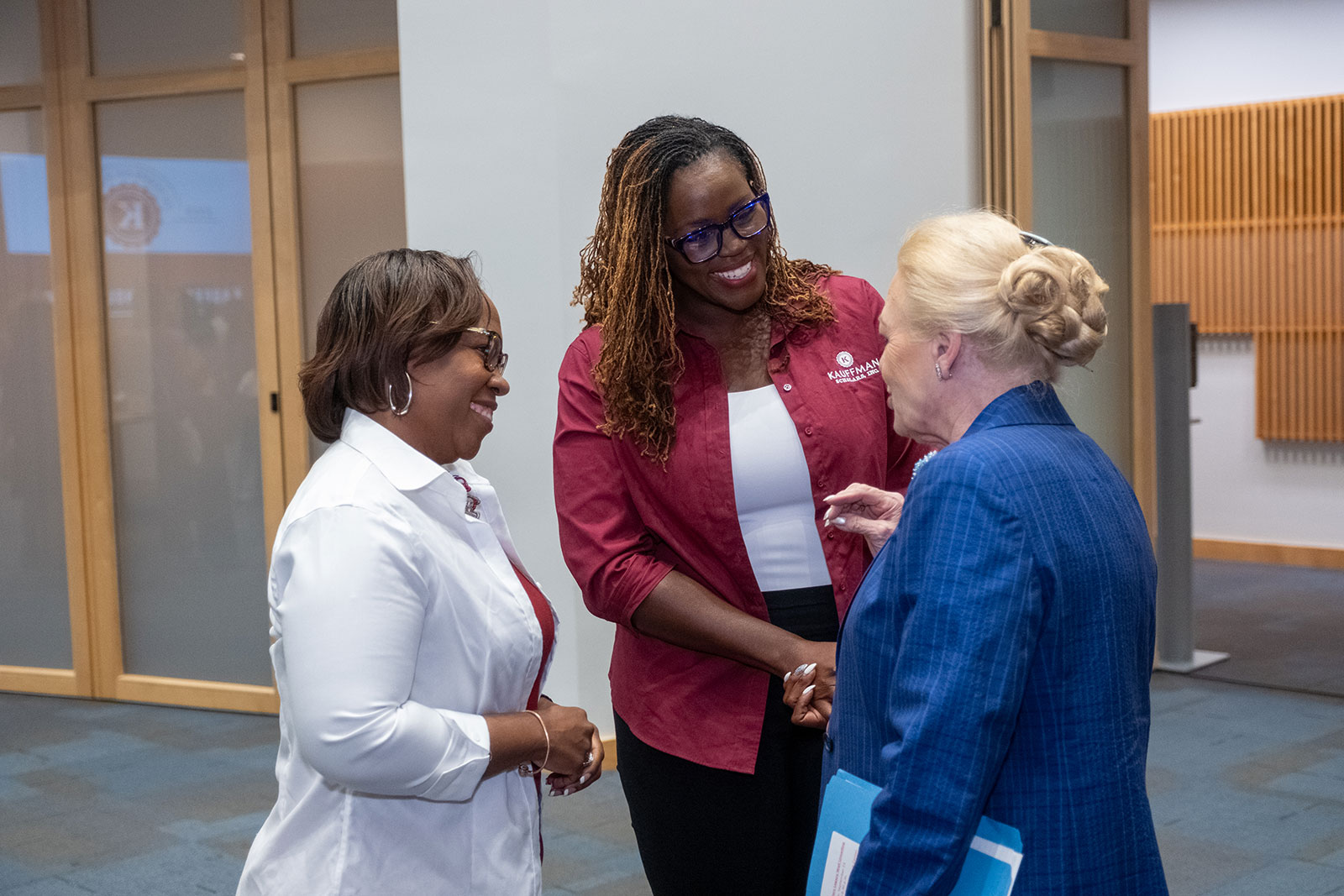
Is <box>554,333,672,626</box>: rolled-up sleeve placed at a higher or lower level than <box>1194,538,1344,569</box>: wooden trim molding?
higher

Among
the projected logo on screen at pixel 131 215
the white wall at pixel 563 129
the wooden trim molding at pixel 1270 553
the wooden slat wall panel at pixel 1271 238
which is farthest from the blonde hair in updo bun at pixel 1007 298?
the wooden trim molding at pixel 1270 553

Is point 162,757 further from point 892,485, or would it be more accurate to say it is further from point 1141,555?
point 1141,555

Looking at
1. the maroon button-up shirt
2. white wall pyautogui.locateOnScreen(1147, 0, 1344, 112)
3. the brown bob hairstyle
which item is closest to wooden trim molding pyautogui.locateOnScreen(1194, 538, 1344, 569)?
white wall pyautogui.locateOnScreen(1147, 0, 1344, 112)

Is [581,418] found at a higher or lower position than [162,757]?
→ higher

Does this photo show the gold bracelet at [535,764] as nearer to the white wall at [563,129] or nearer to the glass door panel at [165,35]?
the white wall at [563,129]

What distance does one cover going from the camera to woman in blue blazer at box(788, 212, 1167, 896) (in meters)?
1.32

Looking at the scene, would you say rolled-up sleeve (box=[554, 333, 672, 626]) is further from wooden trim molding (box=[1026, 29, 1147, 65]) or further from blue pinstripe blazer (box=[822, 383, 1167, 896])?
wooden trim molding (box=[1026, 29, 1147, 65])

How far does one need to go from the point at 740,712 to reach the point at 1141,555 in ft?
2.58

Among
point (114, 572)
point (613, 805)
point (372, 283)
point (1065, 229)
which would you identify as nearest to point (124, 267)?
point (114, 572)

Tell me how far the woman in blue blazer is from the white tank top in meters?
0.54

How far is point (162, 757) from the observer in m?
5.07

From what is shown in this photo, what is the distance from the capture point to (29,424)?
6113 millimetres

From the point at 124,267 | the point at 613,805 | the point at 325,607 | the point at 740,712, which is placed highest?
the point at 124,267

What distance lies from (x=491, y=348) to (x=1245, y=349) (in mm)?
8300
